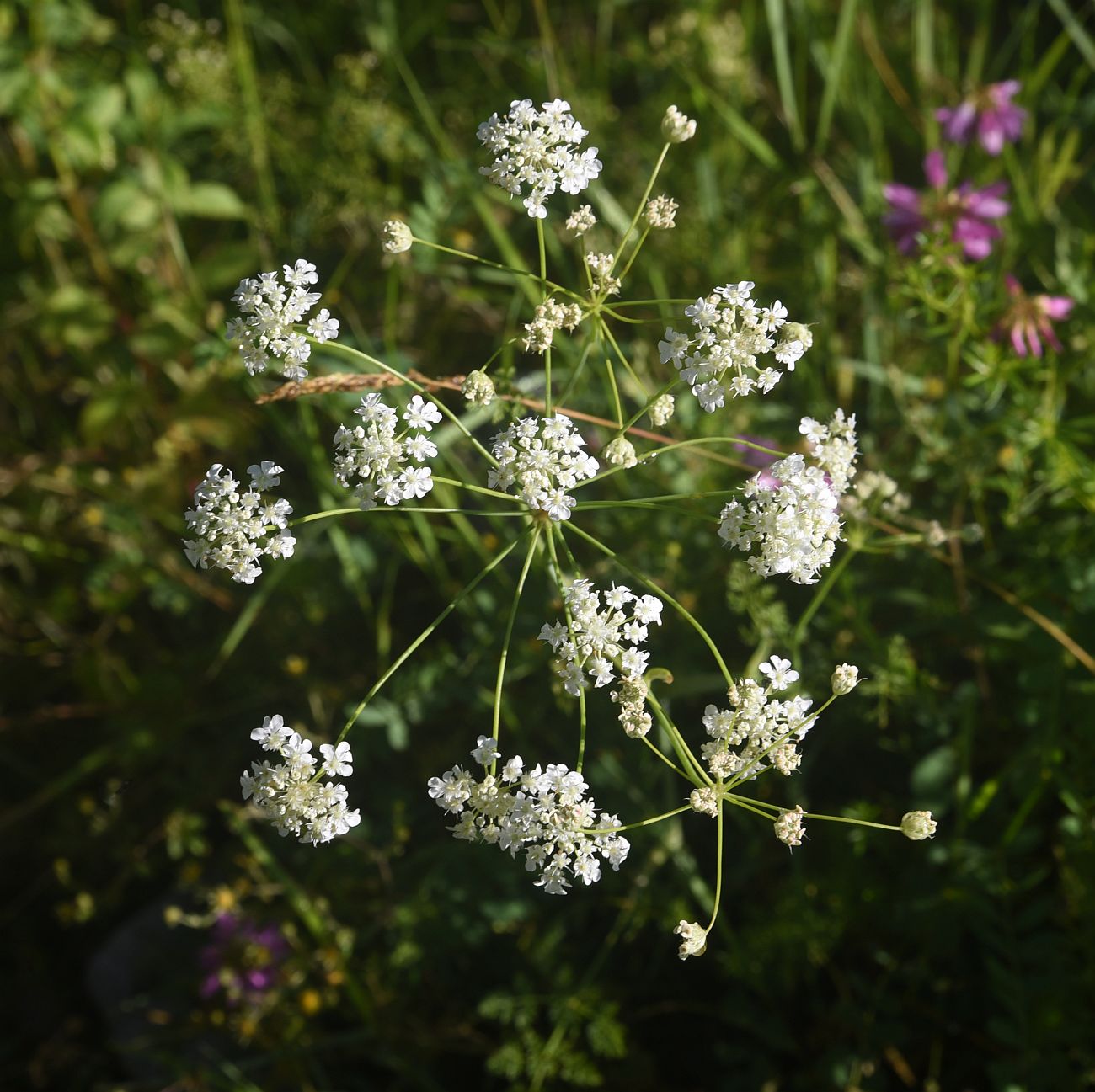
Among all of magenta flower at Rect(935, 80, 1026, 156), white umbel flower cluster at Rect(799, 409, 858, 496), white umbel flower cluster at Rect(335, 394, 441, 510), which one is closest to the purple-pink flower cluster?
magenta flower at Rect(935, 80, 1026, 156)

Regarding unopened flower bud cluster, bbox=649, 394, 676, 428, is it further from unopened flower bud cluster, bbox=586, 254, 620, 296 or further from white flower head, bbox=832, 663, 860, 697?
white flower head, bbox=832, 663, 860, 697

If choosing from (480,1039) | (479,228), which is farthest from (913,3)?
(480,1039)

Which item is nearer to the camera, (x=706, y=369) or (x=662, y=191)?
(x=706, y=369)

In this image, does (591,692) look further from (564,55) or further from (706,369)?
(564,55)

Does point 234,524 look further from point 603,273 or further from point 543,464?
point 603,273

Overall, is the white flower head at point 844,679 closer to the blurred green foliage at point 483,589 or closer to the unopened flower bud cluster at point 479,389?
the blurred green foliage at point 483,589
